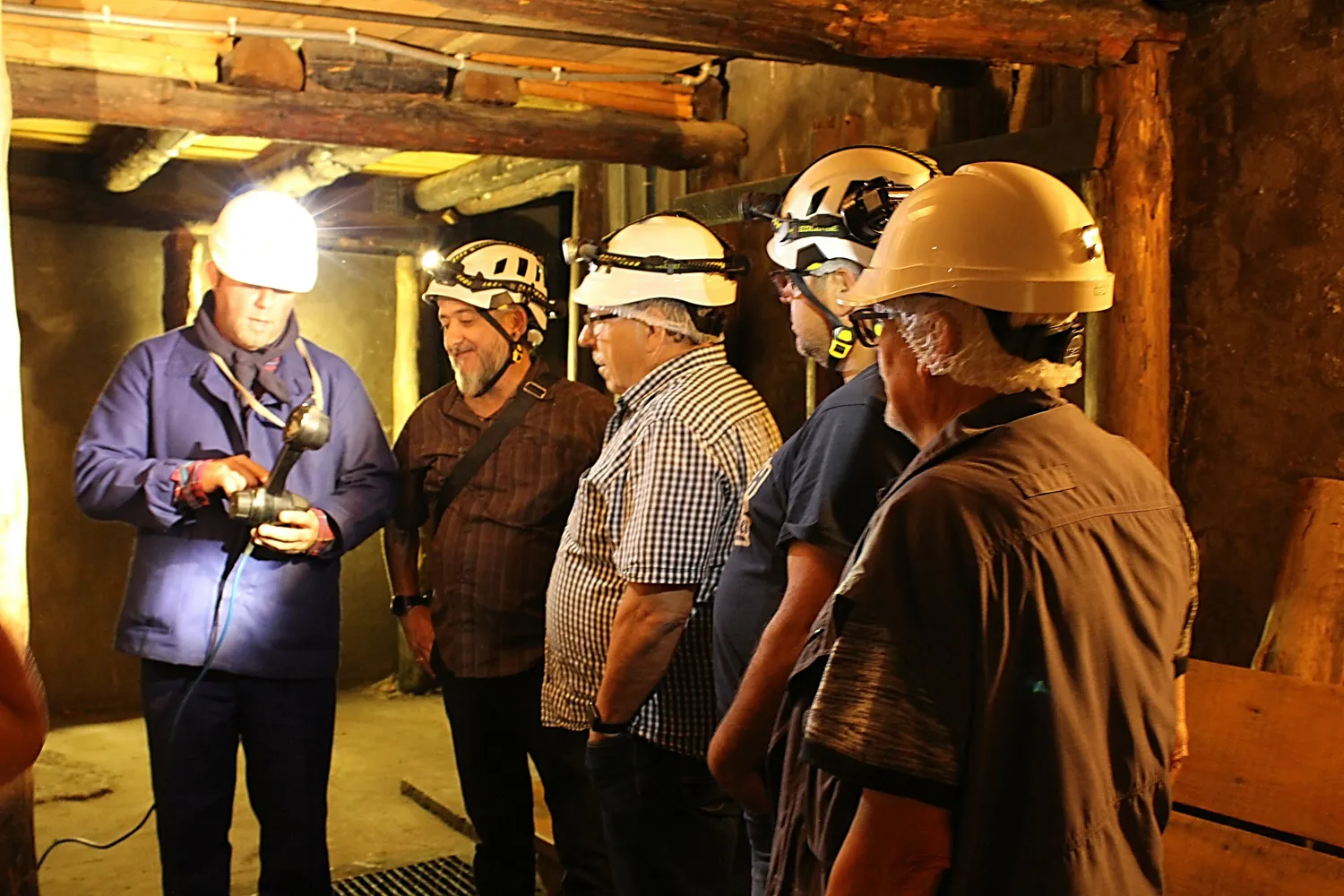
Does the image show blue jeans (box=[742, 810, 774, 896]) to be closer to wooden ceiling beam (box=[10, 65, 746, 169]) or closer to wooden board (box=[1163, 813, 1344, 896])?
wooden board (box=[1163, 813, 1344, 896])

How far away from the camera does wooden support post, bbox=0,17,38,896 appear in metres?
2.81

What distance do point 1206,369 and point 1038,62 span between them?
89 cm

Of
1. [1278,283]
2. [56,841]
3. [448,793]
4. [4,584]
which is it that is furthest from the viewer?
[448,793]

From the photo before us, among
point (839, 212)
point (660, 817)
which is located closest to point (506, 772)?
point (660, 817)

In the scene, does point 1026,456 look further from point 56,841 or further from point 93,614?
point 93,614

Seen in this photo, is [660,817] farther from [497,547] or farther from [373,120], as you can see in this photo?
[373,120]

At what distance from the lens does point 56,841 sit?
4750mm

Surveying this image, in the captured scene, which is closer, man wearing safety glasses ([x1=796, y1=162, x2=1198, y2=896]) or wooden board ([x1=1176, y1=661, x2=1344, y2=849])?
man wearing safety glasses ([x1=796, y1=162, x2=1198, y2=896])

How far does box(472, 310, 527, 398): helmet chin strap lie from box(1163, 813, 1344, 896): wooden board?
7.20 feet

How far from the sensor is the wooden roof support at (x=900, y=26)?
2.94 metres

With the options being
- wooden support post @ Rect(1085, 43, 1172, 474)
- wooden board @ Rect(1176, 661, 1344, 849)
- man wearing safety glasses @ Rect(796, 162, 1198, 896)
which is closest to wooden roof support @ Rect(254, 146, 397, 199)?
wooden support post @ Rect(1085, 43, 1172, 474)

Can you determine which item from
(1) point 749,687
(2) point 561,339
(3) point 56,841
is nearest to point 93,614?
(3) point 56,841

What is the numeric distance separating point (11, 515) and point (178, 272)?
14.5 ft

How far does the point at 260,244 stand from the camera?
3.37 meters
